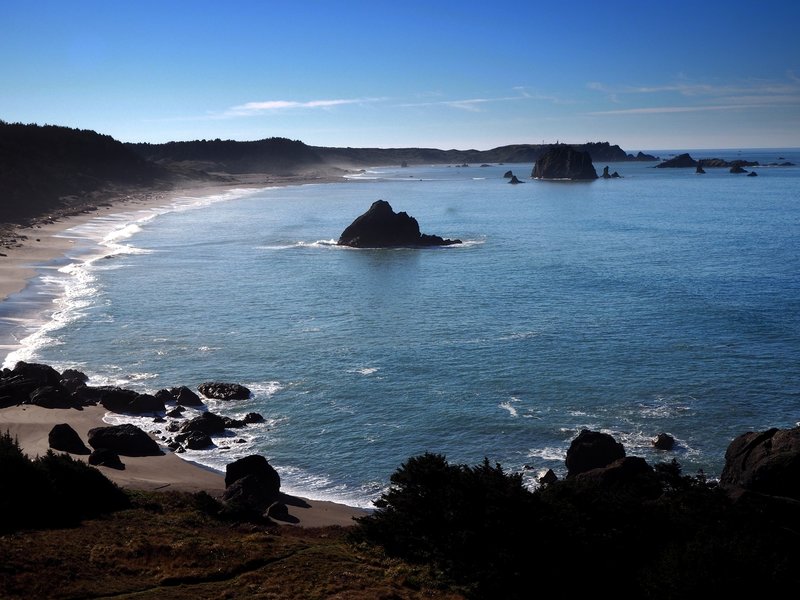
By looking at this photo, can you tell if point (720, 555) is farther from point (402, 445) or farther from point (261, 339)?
point (261, 339)

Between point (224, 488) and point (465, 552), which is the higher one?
point (465, 552)

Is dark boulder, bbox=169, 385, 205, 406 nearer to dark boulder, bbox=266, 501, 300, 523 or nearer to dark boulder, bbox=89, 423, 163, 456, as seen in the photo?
dark boulder, bbox=89, 423, 163, 456

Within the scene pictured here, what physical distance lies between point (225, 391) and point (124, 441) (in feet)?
25.6

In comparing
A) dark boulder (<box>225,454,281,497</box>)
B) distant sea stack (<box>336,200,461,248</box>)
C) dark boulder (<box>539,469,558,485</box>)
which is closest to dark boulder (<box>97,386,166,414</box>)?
dark boulder (<box>225,454,281,497</box>)

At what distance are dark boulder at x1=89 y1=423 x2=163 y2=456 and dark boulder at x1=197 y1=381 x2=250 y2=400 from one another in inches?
263

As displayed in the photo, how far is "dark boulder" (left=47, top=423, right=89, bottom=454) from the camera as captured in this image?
33.1 metres

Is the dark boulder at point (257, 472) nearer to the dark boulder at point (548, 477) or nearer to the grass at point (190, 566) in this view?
the grass at point (190, 566)

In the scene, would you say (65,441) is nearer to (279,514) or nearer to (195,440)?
(195,440)

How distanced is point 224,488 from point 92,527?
8040 mm

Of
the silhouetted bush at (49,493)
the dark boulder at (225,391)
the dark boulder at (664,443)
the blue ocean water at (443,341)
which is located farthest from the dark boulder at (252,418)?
the dark boulder at (664,443)

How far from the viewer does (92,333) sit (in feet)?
176

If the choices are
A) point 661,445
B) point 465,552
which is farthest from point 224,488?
point 661,445

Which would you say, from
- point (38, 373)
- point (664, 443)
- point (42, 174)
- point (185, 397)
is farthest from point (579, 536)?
point (42, 174)

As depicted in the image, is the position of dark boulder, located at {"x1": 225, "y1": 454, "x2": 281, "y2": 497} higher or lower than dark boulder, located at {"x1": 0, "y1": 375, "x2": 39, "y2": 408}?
lower
